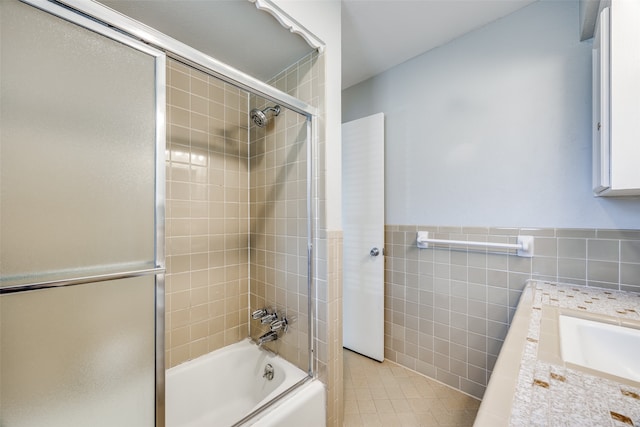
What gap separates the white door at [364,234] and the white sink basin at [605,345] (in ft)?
3.87

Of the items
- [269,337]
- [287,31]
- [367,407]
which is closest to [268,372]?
[269,337]

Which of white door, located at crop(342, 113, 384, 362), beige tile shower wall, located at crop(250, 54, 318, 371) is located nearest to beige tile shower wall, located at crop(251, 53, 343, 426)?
beige tile shower wall, located at crop(250, 54, 318, 371)

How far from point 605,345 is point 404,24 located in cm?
181

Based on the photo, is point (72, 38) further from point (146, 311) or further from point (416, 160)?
point (416, 160)

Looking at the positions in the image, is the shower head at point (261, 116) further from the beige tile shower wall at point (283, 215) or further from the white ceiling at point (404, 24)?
the white ceiling at point (404, 24)

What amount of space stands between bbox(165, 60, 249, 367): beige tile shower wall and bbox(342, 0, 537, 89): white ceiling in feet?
2.98

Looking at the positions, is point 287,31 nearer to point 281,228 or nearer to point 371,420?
point 281,228

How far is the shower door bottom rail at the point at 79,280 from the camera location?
0.63 metres

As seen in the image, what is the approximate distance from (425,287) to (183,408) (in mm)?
1689

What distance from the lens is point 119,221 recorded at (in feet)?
2.52

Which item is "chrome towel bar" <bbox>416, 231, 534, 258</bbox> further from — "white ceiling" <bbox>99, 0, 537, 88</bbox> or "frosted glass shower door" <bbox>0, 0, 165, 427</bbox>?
"frosted glass shower door" <bbox>0, 0, 165, 427</bbox>

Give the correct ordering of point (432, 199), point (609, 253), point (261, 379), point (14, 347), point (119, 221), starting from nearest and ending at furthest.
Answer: point (14, 347) < point (119, 221) < point (609, 253) < point (261, 379) < point (432, 199)

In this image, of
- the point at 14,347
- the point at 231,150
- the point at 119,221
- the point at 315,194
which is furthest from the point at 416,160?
the point at 14,347

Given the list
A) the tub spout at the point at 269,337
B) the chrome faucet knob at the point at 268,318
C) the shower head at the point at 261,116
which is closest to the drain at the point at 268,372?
the tub spout at the point at 269,337
